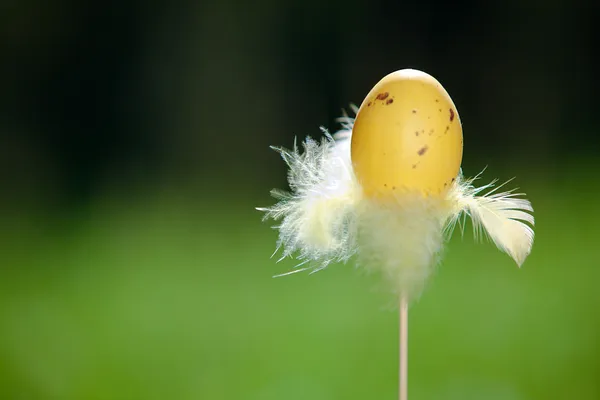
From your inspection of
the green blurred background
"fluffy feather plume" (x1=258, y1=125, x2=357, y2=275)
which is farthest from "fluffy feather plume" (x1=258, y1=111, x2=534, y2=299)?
the green blurred background

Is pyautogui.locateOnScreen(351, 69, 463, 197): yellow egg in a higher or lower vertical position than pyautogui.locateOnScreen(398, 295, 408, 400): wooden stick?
higher

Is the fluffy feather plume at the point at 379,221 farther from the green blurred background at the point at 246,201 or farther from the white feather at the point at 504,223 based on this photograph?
the green blurred background at the point at 246,201

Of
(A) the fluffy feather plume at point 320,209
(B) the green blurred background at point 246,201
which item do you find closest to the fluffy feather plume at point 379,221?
(A) the fluffy feather plume at point 320,209

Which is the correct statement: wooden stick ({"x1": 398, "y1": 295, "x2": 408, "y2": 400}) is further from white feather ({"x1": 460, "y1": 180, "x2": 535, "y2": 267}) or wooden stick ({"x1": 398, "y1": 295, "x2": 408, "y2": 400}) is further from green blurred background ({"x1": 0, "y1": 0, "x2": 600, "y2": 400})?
green blurred background ({"x1": 0, "y1": 0, "x2": 600, "y2": 400})

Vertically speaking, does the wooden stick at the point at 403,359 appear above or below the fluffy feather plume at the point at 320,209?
below

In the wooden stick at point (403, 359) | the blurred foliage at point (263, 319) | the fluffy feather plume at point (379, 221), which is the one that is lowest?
the wooden stick at point (403, 359)

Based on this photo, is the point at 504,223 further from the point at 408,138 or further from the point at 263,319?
the point at 263,319

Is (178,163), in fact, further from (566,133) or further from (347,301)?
(566,133)
